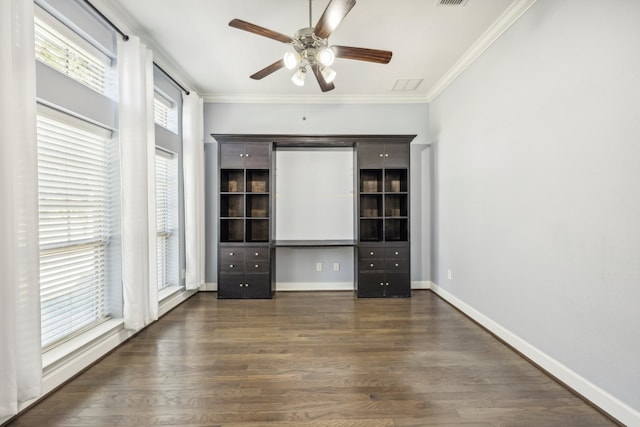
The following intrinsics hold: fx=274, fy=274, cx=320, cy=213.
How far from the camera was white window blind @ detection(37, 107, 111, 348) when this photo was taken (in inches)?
75.9

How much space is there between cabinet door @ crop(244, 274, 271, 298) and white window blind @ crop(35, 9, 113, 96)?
262 centimetres

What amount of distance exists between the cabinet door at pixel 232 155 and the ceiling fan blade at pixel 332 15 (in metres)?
2.25

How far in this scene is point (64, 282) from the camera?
2061 mm

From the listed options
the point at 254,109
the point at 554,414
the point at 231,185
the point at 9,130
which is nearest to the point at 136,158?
the point at 9,130

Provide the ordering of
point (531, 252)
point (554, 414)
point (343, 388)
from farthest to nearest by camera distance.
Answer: point (531, 252)
point (343, 388)
point (554, 414)

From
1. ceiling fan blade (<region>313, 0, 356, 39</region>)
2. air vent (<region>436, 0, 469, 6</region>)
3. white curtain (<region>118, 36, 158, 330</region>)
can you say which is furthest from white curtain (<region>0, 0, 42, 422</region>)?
air vent (<region>436, 0, 469, 6</region>)

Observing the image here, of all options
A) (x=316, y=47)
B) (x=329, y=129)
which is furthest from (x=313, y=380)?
(x=329, y=129)

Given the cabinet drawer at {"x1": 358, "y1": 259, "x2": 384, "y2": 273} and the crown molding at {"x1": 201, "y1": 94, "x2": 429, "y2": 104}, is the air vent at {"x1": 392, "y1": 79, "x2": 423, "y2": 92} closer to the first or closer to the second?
the crown molding at {"x1": 201, "y1": 94, "x2": 429, "y2": 104}

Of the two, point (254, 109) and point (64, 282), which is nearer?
point (64, 282)

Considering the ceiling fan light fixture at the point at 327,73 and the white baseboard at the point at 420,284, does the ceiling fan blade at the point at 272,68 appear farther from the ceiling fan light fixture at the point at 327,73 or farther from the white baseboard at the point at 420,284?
the white baseboard at the point at 420,284

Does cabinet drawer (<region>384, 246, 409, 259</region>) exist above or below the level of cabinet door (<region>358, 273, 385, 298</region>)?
above

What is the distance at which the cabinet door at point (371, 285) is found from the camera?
388cm

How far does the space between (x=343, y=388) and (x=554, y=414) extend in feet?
4.21

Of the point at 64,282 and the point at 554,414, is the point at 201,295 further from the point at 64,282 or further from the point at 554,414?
the point at 554,414
